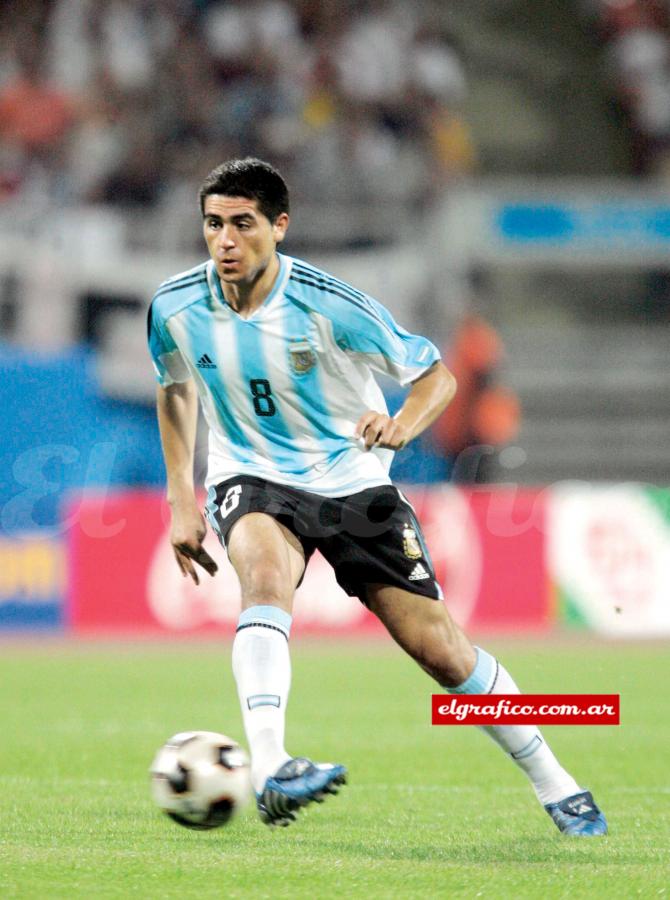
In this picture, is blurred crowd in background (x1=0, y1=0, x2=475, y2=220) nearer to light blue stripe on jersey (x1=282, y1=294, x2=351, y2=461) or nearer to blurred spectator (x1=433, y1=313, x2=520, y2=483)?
blurred spectator (x1=433, y1=313, x2=520, y2=483)

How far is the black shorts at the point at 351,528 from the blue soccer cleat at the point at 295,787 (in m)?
0.80

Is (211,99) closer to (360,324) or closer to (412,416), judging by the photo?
(360,324)

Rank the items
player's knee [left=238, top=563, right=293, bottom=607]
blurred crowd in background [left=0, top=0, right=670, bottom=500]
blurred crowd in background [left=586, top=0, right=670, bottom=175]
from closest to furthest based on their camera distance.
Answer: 1. player's knee [left=238, top=563, right=293, bottom=607]
2. blurred crowd in background [left=0, top=0, right=670, bottom=500]
3. blurred crowd in background [left=586, top=0, right=670, bottom=175]

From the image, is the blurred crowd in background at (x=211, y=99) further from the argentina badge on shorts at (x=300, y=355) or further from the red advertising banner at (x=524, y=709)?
the red advertising banner at (x=524, y=709)

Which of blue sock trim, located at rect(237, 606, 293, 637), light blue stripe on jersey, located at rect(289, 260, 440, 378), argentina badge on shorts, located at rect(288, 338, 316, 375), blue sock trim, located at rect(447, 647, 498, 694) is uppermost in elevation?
light blue stripe on jersey, located at rect(289, 260, 440, 378)

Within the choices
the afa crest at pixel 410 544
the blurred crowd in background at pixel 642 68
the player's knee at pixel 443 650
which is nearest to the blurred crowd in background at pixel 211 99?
the blurred crowd in background at pixel 642 68

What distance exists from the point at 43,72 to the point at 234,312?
13.2m

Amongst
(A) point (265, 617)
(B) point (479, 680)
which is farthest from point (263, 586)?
(B) point (479, 680)

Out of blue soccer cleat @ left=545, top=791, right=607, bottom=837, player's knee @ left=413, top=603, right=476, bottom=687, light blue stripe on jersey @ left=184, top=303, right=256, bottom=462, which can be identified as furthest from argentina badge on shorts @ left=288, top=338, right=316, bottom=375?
blue soccer cleat @ left=545, top=791, right=607, bottom=837

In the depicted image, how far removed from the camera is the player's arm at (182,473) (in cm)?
511

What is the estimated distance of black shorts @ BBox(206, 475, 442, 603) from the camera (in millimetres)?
4980

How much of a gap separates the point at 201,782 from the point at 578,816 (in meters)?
1.26

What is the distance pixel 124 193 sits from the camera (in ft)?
55.4

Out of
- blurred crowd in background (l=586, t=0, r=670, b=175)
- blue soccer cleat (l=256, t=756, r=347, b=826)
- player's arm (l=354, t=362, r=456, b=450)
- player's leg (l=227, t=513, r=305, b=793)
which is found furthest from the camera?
blurred crowd in background (l=586, t=0, r=670, b=175)
